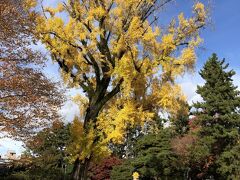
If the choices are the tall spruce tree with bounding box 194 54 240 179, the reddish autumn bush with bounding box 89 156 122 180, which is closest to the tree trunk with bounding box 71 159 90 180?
the tall spruce tree with bounding box 194 54 240 179

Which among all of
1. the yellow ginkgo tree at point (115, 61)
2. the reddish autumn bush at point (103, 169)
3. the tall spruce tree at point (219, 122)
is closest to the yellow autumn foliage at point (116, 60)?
the yellow ginkgo tree at point (115, 61)

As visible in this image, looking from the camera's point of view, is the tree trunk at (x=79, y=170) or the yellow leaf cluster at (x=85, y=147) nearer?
the yellow leaf cluster at (x=85, y=147)

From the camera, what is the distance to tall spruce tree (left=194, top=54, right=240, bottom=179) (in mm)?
32219

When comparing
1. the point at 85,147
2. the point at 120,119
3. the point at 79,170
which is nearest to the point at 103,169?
the point at 79,170

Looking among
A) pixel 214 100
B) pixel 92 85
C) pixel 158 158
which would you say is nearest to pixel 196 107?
pixel 214 100

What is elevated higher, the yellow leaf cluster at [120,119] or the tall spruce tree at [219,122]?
the tall spruce tree at [219,122]

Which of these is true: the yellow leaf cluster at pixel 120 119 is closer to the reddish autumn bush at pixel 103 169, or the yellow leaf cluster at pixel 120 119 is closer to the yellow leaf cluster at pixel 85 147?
the yellow leaf cluster at pixel 85 147

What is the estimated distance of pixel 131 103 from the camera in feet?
51.3

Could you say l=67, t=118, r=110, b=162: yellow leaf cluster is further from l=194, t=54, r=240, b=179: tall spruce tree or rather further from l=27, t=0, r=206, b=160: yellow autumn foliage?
l=194, t=54, r=240, b=179: tall spruce tree

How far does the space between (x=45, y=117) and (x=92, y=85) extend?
3.25m

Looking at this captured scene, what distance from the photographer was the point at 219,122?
34.9 meters

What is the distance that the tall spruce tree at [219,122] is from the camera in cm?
3222

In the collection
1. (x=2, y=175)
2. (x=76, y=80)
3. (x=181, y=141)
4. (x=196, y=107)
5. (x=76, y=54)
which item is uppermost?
(x=196, y=107)

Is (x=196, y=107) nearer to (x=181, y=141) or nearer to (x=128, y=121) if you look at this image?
(x=181, y=141)
